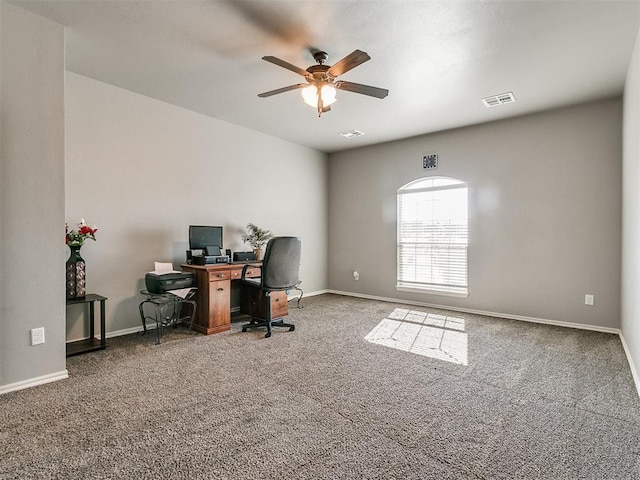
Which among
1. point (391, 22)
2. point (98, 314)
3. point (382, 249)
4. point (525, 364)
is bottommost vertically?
point (525, 364)

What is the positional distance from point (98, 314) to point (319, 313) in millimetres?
2645

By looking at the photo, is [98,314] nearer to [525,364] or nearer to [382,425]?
[382,425]

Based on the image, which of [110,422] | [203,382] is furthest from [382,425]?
[110,422]

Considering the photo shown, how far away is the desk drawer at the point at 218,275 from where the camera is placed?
3.78 metres

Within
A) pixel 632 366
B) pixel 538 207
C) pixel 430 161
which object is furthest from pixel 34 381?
pixel 538 207

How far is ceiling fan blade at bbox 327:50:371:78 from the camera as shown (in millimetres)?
2398

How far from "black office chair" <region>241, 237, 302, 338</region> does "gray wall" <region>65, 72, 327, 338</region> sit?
3.89 ft

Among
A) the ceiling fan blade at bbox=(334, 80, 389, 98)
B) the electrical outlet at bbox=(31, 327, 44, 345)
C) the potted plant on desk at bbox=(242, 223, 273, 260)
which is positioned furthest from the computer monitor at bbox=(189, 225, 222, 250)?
the ceiling fan blade at bbox=(334, 80, 389, 98)

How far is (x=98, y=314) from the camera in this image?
11.7 feet

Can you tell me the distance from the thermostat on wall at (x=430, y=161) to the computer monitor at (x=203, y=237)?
10.7 ft

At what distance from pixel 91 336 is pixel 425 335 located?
138 inches

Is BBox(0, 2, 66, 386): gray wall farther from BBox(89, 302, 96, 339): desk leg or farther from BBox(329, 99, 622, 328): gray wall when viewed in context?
BBox(329, 99, 622, 328): gray wall

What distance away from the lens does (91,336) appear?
3451mm

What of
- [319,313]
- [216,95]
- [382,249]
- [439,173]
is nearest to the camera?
[216,95]
